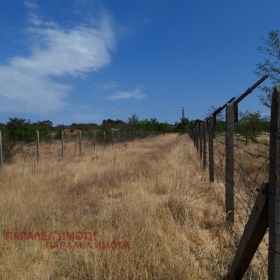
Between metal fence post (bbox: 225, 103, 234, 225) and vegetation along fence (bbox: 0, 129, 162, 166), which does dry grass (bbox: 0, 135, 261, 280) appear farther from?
vegetation along fence (bbox: 0, 129, 162, 166)

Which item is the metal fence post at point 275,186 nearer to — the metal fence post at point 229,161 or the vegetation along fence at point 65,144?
the metal fence post at point 229,161

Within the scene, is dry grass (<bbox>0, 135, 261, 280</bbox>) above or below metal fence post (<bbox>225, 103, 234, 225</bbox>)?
below

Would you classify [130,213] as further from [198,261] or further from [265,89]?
[265,89]

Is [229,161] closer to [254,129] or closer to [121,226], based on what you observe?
[121,226]

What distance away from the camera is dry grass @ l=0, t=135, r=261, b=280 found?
11.1 ft

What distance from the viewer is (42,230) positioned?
4.87 m

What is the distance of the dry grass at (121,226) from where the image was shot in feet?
11.1

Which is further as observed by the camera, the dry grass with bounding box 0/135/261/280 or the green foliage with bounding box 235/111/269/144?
the green foliage with bounding box 235/111/269/144

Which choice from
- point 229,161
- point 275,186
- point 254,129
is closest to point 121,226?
point 229,161

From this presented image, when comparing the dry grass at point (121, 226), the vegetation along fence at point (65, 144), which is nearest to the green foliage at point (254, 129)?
the dry grass at point (121, 226)

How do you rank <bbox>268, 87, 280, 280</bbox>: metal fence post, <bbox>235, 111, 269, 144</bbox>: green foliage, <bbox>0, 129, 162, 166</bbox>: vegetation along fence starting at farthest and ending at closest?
<bbox>0, 129, 162, 166</bbox>: vegetation along fence → <bbox>235, 111, 269, 144</bbox>: green foliage → <bbox>268, 87, 280, 280</bbox>: metal fence post

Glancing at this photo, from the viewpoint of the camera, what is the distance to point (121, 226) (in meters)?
4.32

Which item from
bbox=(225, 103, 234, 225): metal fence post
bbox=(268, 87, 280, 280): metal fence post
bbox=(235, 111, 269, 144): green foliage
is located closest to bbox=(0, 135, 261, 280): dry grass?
bbox=(225, 103, 234, 225): metal fence post

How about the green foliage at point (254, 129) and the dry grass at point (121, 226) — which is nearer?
the dry grass at point (121, 226)
